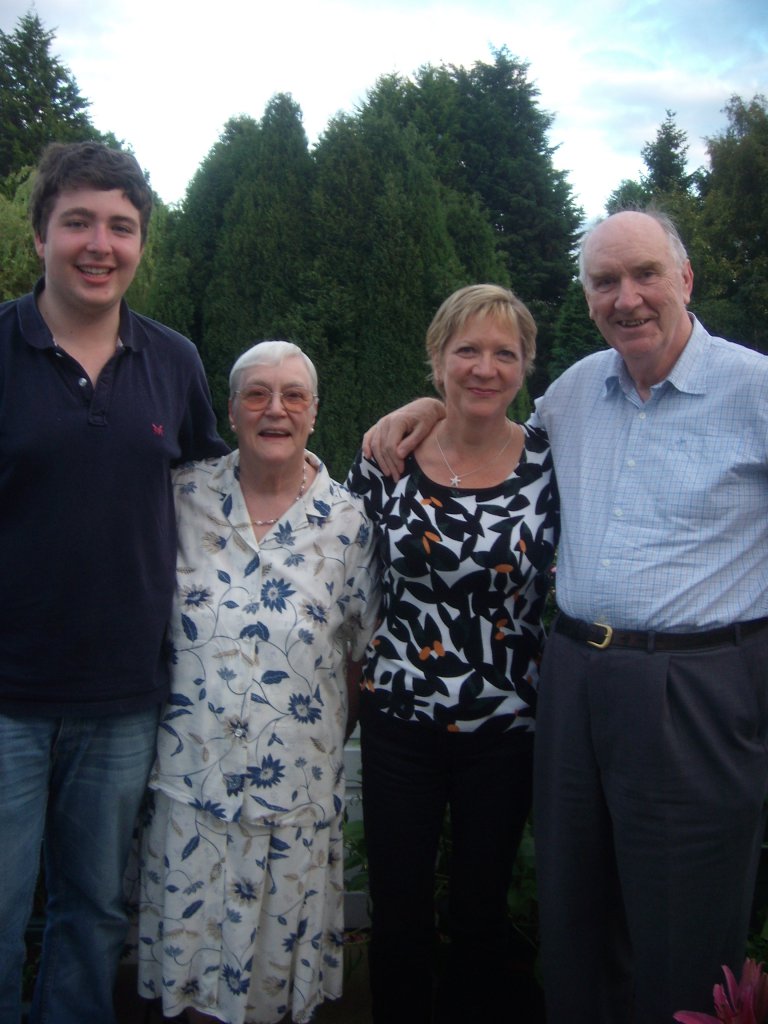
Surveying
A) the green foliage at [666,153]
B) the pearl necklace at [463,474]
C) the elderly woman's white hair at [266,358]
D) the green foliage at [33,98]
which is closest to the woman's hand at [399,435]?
the pearl necklace at [463,474]

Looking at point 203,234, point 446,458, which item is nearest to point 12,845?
point 446,458

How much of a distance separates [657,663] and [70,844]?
1.36 m

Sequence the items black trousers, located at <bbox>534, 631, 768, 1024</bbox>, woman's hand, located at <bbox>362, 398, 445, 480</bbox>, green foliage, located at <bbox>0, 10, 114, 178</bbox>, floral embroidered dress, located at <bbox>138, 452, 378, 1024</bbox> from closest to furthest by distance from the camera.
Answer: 1. black trousers, located at <bbox>534, 631, 768, 1024</bbox>
2. floral embroidered dress, located at <bbox>138, 452, 378, 1024</bbox>
3. woman's hand, located at <bbox>362, 398, 445, 480</bbox>
4. green foliage, located at <bbox>0, 10, 114, 178</bbox>

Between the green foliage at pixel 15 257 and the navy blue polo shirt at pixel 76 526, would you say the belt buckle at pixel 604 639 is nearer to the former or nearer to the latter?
the navy blue polo shirt at pixel 76 526

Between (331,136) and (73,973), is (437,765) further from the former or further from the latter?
(331,136)

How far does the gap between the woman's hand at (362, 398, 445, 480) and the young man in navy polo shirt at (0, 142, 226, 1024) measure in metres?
0.54

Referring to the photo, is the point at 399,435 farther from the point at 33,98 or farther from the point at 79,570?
the point at 33,98

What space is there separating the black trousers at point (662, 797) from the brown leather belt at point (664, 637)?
17 millimetres

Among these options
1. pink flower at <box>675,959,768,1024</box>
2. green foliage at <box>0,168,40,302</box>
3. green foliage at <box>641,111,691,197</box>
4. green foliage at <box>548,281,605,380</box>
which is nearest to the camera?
pink flower at <box>675,959,768,1024</box>

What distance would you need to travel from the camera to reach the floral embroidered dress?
6.93 feet

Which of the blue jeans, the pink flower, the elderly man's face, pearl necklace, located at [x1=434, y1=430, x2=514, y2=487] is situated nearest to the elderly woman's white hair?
pearl necklace, located at [x1=434, y1=430, x2=514, y2=487]

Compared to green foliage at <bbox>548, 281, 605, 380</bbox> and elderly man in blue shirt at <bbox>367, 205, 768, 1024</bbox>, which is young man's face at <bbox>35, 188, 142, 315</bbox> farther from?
green foliage at <bbox>548, 281, 605, 380</bbox>

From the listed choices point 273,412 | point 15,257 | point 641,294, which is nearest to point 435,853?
point 273,412

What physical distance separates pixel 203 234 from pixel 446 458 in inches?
153
